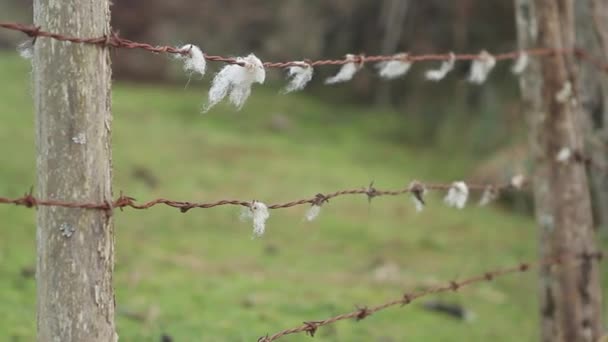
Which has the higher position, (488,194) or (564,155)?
(564,155)

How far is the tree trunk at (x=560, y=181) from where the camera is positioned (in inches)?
190

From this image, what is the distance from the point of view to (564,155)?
480 cm

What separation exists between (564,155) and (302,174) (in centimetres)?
839

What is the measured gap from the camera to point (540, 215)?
4957 mm

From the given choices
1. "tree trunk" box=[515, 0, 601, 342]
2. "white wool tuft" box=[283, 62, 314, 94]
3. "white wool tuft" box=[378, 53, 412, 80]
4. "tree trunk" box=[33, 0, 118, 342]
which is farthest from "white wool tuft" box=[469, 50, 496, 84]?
"tree trunk" box=[33, 0, 118, 342]

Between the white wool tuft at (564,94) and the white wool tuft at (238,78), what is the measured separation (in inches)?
92.9

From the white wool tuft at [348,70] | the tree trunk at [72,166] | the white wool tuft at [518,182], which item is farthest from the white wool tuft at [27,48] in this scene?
the white wool tuft at [518,182]

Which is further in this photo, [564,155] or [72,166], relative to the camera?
[564,155]

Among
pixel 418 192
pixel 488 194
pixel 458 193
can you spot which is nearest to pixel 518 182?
pixel 488 194

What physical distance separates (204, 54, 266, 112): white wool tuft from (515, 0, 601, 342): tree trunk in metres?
2.36

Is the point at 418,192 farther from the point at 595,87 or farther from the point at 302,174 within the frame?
the point at 302,174

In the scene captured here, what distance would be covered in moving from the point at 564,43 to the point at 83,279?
119 inches

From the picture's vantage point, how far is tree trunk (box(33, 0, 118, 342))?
8.47ft

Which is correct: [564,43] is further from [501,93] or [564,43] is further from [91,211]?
[501,93]
